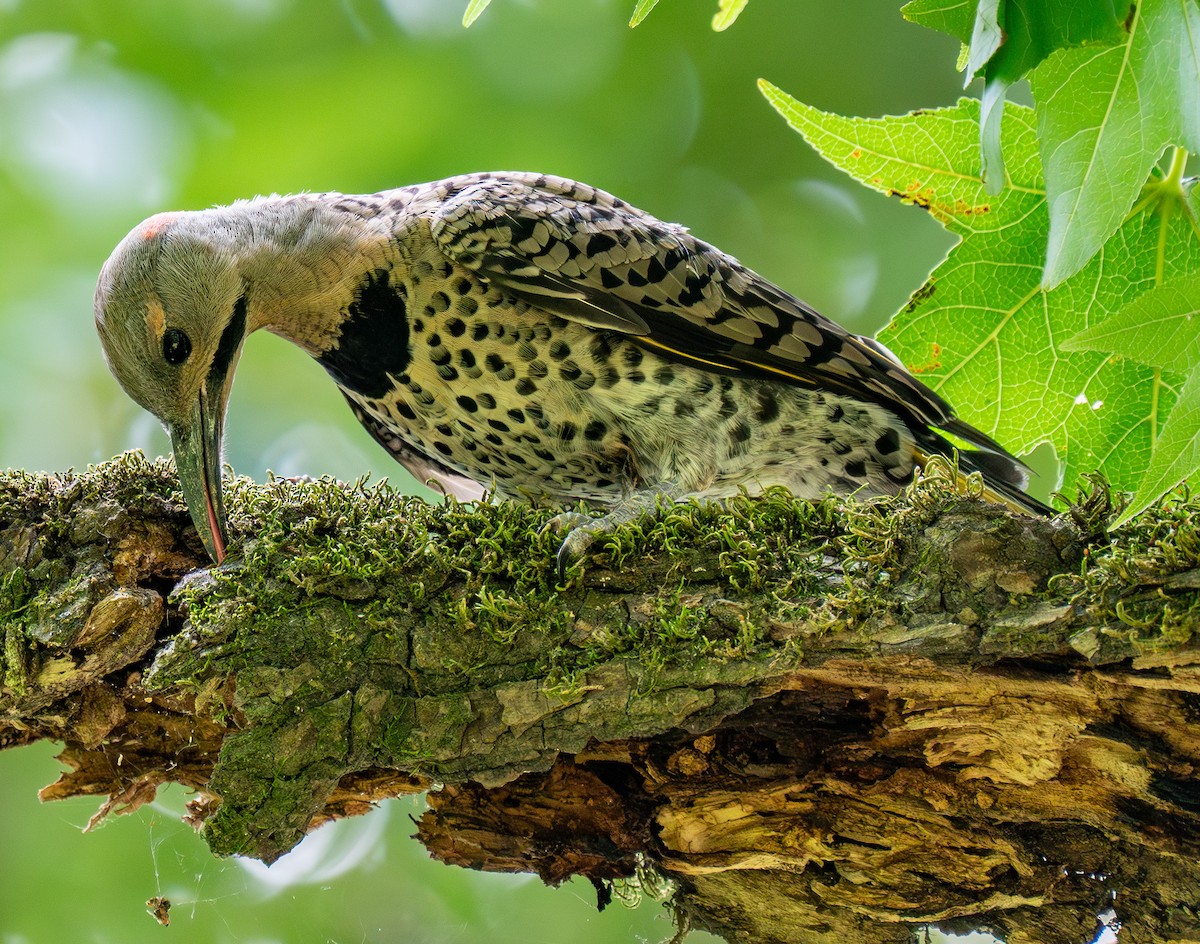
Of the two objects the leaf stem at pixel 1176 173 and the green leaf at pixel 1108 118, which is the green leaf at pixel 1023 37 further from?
the leaf stem at pixel 1176 173

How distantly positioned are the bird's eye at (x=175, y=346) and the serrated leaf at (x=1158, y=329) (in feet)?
9.36

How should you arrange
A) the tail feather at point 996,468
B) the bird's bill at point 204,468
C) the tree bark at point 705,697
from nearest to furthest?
the tree bark at point 705,697, the bird's bill at point 204,468, the tail feather at point 996,468

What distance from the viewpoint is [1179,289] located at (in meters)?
2.04

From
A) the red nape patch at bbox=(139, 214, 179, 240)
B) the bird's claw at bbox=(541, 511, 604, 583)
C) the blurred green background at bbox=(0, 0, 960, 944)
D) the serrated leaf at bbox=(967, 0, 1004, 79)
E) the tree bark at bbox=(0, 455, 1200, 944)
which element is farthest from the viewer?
the blurred green background at bbox=(0, 0, 960, 944)

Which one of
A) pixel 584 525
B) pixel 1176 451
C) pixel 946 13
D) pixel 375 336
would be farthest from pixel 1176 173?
pixel 375 336

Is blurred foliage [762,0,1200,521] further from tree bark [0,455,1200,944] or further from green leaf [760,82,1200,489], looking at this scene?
tree bark [0,455,1200,944]

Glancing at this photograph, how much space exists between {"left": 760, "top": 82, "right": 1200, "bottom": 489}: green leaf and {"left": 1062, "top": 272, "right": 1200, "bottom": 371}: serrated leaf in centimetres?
107

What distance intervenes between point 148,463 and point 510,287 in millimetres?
1307

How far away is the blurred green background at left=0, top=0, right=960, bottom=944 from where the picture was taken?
559 centimetres

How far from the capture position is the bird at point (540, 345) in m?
3.69

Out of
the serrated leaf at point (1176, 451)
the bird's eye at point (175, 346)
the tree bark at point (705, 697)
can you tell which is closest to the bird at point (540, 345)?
the bird's eye at point (175, 346)

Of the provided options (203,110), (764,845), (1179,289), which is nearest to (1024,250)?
(1179,289)

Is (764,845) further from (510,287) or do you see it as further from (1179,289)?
(510,287)

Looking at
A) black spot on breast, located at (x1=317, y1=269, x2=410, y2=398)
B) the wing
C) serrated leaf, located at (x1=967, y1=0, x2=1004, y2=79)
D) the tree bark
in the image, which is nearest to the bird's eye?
black spot on breast, located at (x1=317, y1=269, x2=410, y2=398)
